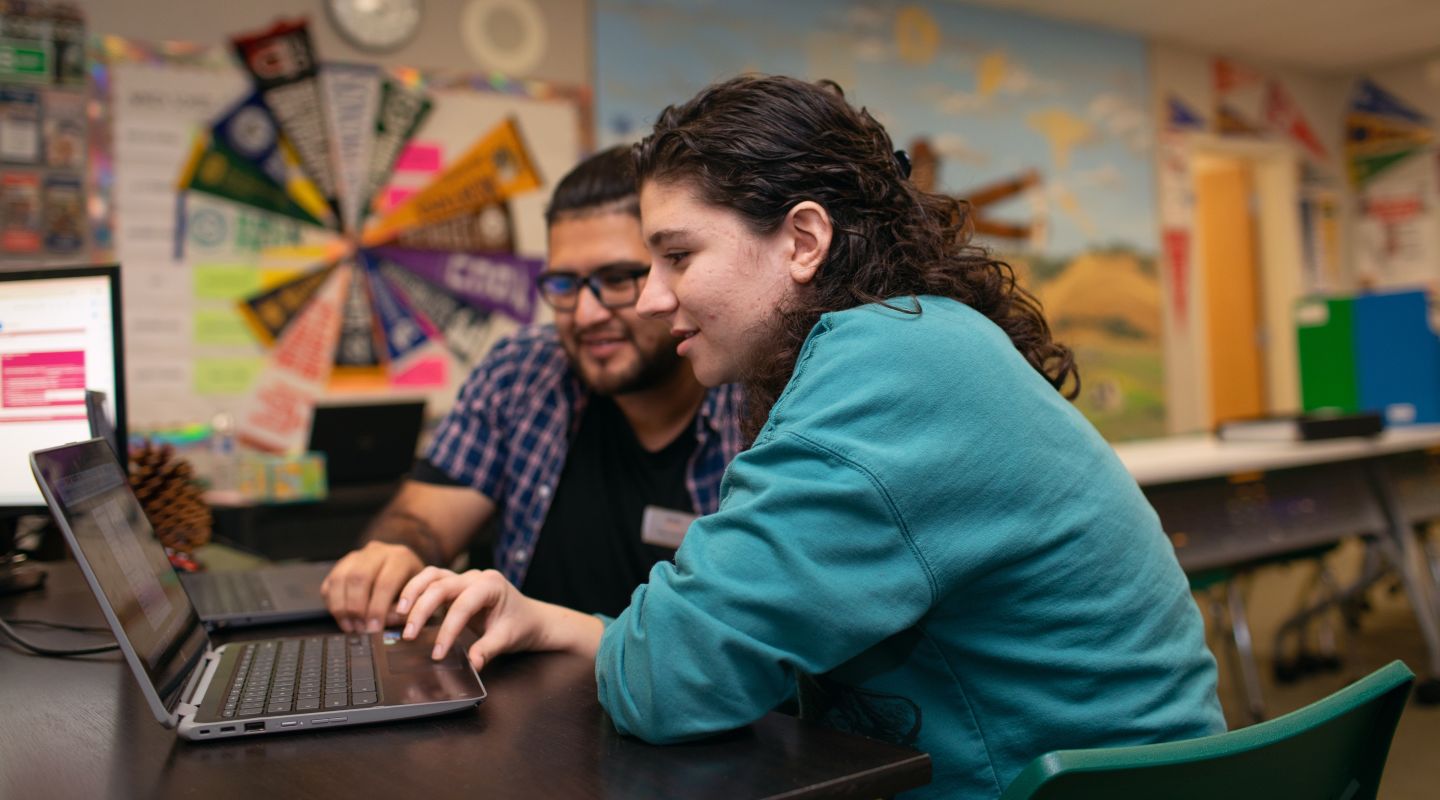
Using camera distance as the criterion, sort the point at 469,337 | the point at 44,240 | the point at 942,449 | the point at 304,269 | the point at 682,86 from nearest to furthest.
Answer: the point at 942,449 → the point at 44,240 → the point at 304,269 → the point at 469,337 → the point at 682,86

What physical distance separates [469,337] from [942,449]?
3560 millimetres

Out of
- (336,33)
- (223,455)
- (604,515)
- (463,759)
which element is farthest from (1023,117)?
(463,759)

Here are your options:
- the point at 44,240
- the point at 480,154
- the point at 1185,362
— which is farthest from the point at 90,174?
the point at 1185,362

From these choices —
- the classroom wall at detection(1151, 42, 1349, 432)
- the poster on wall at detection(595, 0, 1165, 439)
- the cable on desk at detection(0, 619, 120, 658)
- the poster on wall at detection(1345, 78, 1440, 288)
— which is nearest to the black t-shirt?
the cable on desk at detection(0, 619, 120, 658)

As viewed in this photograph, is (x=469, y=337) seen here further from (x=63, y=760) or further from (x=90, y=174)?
(x=63, y=760)

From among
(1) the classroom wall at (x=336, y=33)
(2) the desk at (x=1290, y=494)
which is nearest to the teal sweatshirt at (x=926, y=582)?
(2) the desk at (x=1290, y=494)

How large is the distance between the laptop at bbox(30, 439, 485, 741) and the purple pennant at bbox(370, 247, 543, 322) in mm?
3081

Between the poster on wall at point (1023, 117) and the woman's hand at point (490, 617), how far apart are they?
375 cm

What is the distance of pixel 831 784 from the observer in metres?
0.63

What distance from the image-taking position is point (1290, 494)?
9.37 ft

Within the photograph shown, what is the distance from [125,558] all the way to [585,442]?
794 millimetres

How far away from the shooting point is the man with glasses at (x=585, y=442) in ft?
4.97

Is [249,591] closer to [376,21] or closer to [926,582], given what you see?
[926,582]

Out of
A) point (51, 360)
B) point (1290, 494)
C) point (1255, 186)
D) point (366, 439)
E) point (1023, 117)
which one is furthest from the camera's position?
point (1255, 186)
